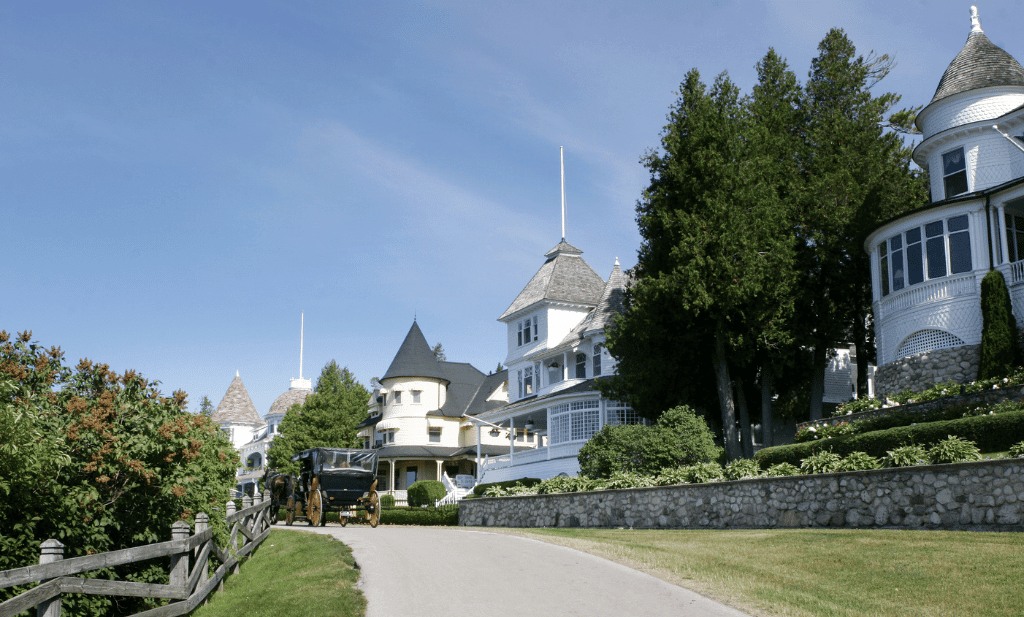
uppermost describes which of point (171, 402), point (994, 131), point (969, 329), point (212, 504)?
point (994, 131)

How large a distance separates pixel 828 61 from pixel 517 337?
69.7 ft

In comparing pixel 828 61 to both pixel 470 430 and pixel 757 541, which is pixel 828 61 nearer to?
pixel 757 541

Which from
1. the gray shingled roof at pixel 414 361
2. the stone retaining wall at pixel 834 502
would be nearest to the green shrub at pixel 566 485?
the stone retaining wall at pixel 834 502

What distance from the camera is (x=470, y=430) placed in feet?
192

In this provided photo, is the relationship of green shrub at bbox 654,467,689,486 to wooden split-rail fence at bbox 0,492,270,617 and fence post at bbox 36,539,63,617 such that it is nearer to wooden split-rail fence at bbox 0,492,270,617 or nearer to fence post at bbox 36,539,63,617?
wooden split-rail fence at bbox 0,492,270,617

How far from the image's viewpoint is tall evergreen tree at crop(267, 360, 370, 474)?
165 feet

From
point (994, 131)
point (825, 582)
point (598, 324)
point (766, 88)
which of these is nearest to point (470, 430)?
point (598, 324)

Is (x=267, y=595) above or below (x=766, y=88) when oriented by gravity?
below

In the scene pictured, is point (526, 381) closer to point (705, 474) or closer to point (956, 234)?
point (956, 234)

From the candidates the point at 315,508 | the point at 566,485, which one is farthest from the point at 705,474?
the point at 315,508

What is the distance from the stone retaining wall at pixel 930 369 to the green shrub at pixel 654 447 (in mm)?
5900

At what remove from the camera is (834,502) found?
54.3 feet

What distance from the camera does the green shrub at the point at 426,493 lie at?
41053 millimetres

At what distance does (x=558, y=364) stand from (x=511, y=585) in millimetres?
32272
